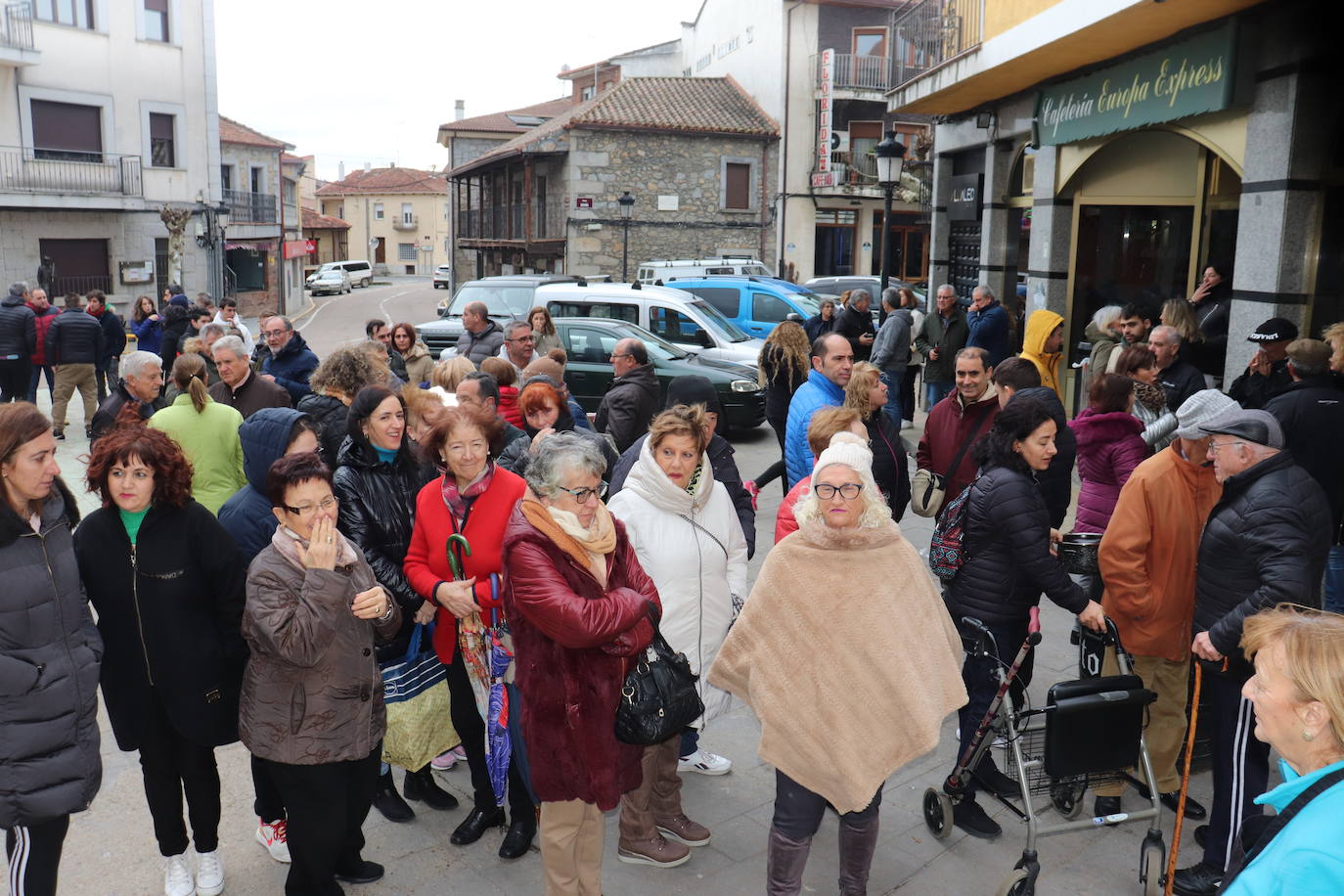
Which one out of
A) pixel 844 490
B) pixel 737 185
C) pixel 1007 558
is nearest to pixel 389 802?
pixel 844 490

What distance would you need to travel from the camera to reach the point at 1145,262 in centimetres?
1094

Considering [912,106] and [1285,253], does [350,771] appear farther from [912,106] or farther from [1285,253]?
[912,106]

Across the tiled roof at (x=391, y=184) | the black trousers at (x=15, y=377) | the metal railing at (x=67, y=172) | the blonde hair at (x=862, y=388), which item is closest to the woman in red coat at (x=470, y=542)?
the blonde hair at (x=862, y=388)

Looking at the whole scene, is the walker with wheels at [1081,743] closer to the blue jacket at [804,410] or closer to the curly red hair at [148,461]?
the blue jacket at [804,410]

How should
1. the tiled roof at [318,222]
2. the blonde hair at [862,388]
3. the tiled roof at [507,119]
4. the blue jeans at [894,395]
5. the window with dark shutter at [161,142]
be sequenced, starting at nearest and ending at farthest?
the blonde hair at [862,388], the blue jeans at [894,395], the window with dark shutter at [161,142], the tiled roof at [507,119], the tiled roof at [318,222]

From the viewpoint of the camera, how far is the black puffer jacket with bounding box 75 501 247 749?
3.51 meters

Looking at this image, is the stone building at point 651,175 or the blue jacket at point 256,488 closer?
the blue jacket at point 256,488

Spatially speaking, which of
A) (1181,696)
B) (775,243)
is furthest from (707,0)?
(1181,696)

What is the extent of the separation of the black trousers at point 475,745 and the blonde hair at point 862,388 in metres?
2.62

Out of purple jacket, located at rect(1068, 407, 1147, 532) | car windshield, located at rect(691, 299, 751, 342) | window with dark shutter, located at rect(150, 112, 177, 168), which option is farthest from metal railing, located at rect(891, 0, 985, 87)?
window with dark shutter, located at rect(150, 112, 177, 168)

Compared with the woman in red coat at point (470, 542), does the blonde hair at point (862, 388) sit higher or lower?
higher

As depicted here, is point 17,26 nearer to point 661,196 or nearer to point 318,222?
point 661,196

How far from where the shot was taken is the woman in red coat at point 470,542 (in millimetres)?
4086

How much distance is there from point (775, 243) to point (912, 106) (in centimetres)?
2123
